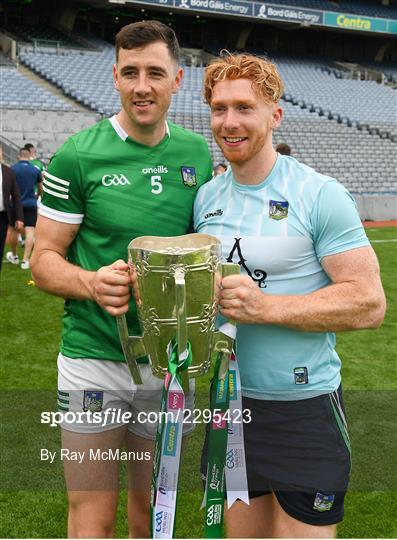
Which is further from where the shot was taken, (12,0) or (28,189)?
(12,0)

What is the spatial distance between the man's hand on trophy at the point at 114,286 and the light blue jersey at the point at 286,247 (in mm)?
313

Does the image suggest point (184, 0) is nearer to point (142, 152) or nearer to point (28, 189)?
point (28, 189)

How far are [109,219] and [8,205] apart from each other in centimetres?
518

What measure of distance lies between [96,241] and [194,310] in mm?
583

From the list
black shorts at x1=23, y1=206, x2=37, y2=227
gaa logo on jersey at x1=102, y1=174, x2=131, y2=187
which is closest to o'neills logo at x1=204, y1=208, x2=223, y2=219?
gaa logo on jersey at x1=102, y1=174, x2=131, y2=187

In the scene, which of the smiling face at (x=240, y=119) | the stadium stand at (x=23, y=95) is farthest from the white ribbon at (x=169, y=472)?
the stadium stand at (x=23, y=95)

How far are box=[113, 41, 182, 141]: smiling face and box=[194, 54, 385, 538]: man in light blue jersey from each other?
244mm

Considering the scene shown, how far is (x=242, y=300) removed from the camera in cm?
158

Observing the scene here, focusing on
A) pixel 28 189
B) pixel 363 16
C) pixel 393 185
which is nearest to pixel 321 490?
pixel 28 189

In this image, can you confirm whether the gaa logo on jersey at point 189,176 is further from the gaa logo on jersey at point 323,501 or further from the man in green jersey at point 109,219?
the gaa logo on jersey at point 323,501

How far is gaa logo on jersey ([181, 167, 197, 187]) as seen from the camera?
82.7 inches

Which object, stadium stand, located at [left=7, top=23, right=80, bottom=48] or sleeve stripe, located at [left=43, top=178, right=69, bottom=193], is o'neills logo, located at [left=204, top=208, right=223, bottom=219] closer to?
sleeve stripe, located at [left=43, top=178, right=69, bottom=193]

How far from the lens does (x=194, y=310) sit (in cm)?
158

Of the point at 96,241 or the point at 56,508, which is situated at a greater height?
the point at 96,241
